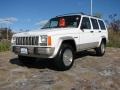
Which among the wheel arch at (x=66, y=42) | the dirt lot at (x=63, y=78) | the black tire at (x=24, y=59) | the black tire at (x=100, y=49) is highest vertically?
the wheel arch at (x=66, y=42)

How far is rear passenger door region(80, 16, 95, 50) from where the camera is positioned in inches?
329

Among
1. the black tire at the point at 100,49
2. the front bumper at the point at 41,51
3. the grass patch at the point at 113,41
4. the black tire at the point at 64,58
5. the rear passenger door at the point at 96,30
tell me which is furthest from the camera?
the grass patch at the point at 113,41

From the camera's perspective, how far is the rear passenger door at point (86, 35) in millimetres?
8353

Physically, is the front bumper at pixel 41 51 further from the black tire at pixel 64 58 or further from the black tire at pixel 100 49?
the black tire at pixel 100 49

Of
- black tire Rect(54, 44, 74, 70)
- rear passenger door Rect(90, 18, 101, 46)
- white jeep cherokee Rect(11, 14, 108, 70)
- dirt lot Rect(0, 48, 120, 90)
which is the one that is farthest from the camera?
rear passenger door Rect(90, 18, 101, 46)

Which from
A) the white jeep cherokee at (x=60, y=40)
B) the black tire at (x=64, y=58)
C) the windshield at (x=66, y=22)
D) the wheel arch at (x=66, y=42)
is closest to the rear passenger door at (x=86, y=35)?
the white jeep cherokee at (x=60, y=40)

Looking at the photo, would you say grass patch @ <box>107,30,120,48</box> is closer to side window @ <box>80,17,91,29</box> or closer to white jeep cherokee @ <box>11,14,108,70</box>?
white jeep cherokee @ <box>11,14,108,70</box>

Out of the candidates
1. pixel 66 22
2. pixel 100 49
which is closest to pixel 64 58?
pixel 66 22

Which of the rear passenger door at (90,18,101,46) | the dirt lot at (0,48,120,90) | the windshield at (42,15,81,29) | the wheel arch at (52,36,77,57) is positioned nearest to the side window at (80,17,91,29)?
the windshield at (42,15,81,29)

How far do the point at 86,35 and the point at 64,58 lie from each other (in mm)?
1940

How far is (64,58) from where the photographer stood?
23.6 ft

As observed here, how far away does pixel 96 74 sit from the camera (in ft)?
22.8

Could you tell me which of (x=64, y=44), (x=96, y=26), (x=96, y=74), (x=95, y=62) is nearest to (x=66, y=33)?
(x=64, y=44)

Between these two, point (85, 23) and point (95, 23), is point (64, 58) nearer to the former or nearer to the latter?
point (85, 23)
